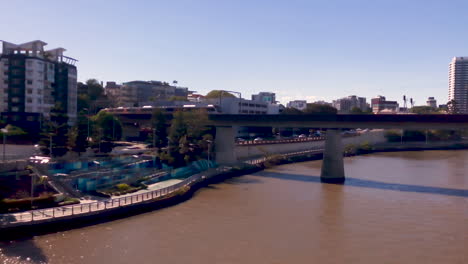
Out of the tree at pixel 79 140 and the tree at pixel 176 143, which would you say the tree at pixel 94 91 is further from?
the tree at pixel 79 140

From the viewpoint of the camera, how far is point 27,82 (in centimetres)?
4716

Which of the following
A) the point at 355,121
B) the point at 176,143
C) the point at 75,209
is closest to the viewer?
the point at 75,209

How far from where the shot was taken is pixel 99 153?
36.3m

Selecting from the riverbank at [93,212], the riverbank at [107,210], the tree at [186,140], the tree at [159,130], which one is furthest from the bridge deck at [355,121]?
the riverbank at [93,212]

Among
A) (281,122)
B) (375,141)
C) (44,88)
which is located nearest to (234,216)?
(281,122)

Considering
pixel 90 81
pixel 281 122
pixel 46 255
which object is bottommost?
pixel 46 255

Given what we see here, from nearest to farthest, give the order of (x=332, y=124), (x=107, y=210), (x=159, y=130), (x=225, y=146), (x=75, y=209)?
(x=75, y=209), (x=107, y=210), (x=332, y=124), (x=225, y=146), (x=159, y=130)

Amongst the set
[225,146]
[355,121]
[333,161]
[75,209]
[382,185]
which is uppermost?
[355,121]

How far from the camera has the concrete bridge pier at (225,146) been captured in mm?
42750

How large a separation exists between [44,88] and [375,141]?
5762 cm

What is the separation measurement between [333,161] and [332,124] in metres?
3.40

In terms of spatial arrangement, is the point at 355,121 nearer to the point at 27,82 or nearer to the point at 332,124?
the point at 332,124

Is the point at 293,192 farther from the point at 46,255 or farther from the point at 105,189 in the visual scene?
the point at 46,255

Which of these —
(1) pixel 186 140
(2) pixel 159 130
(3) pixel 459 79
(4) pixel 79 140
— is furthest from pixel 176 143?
(3) pixel 459 79
